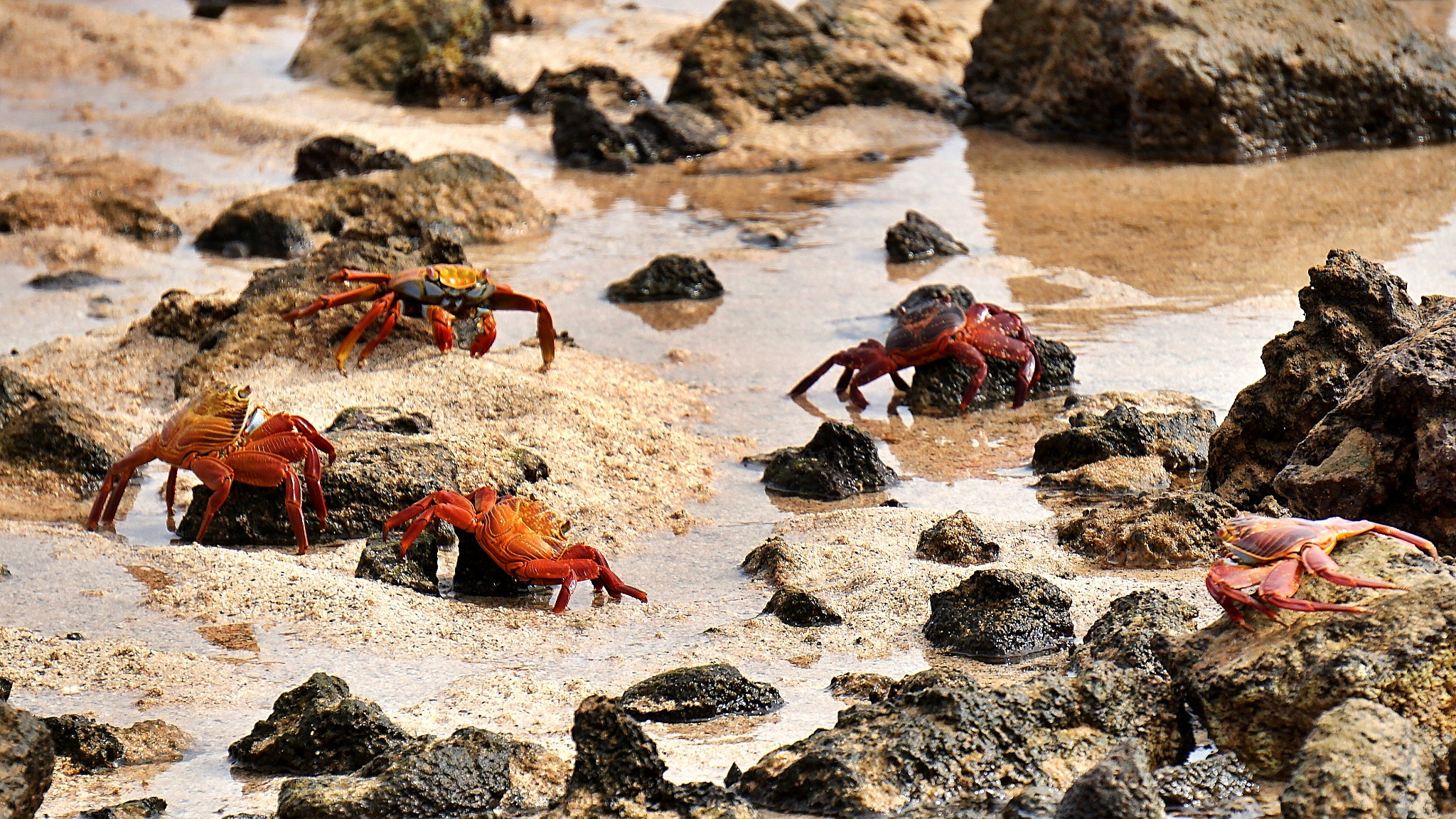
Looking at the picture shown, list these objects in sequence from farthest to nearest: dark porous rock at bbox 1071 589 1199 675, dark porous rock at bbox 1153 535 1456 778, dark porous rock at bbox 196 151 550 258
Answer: dark porous rock at bbox 196 151 550 258 < dark porous rock at bbox 1071 589 1199 675 < dark porous rock at bbox 1153 535 1456 778

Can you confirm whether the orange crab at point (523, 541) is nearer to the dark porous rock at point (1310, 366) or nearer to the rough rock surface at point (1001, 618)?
the rough rock surface at point (1001, 618)

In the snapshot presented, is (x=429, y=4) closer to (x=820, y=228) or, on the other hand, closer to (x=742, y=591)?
(x=820, y=228)

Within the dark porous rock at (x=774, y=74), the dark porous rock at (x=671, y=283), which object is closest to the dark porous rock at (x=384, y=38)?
the dark porous rock at (x=774, y=74)

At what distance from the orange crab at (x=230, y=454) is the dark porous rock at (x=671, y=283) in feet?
11.6

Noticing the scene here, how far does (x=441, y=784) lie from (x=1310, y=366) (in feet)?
12.0

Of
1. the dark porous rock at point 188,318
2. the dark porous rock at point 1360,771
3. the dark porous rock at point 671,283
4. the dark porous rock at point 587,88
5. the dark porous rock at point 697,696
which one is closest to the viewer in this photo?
the dark porous rock at point 1360,771

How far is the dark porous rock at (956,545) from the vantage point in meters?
5.17

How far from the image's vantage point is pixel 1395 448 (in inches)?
182

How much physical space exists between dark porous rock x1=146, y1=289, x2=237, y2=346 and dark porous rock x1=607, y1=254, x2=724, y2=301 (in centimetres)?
235

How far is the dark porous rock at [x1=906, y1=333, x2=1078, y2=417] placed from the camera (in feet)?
23.8

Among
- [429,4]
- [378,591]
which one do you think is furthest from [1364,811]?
[429,4]

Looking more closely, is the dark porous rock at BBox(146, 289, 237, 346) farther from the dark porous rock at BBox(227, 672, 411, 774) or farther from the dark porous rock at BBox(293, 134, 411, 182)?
the dark porous rock at BBox(227, 672, 411, 774)

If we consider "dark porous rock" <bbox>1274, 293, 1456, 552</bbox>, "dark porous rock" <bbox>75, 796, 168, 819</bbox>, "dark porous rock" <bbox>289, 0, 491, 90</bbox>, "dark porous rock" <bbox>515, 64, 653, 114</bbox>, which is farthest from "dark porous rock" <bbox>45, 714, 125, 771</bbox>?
"dark porous rock" <bbox>289, 0, 491, 90</bbox>

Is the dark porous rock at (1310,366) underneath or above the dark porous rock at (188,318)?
above
